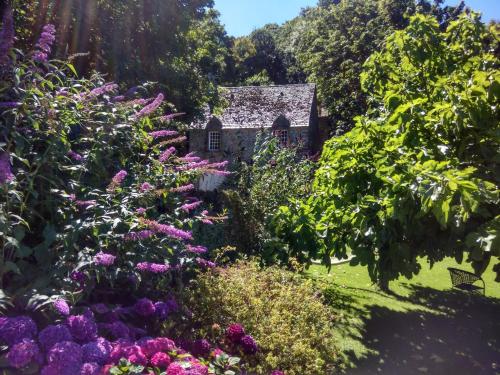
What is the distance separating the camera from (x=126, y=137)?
4.31 metres

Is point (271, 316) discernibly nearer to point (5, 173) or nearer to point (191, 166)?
point (191, 166)

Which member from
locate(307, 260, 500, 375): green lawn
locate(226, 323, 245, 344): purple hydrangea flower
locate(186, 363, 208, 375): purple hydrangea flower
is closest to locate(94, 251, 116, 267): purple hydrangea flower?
locate(186, 363, 208, 375): purple hydrangea flower

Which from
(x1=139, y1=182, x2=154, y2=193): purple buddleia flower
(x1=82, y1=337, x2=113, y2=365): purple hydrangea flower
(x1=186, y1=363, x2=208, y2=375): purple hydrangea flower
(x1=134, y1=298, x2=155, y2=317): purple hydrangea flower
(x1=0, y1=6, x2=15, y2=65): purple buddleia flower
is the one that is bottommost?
(x1=186, y1=363, x2=208, y2=375): purple hydrangea flower

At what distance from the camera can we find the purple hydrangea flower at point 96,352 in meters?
2.48

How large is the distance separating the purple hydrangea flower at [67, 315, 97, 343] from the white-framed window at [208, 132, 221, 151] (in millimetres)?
31263

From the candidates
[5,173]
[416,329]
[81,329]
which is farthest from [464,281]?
[5,173]

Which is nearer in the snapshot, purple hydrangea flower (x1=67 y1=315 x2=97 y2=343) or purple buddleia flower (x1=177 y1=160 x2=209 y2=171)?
purple hydrangea flower (x1=67 y1=315 x2=97 y2=343)

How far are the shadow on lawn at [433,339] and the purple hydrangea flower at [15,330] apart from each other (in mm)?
3342

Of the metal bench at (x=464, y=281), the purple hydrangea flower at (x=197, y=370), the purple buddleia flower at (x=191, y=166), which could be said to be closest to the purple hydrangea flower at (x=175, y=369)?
the purple hydrangea flower at (x=197, y=370)

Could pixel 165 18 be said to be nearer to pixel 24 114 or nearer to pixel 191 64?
pixel 191 64

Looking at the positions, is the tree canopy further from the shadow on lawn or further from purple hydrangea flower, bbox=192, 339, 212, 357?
purple hydrangea flower, bbox=192, 339, 212, 357

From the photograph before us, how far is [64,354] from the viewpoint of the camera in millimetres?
2367

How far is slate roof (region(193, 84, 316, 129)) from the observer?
3206 centimetres

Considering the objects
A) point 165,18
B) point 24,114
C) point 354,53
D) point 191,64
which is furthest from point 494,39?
point 354,53
